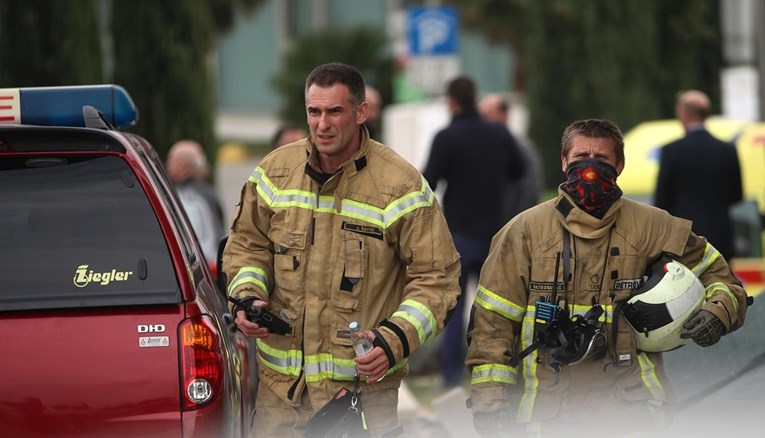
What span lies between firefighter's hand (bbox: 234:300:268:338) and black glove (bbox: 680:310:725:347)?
1.33 m

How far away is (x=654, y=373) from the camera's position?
5.01m

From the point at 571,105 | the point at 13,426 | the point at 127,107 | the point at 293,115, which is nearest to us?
the point at 13,426

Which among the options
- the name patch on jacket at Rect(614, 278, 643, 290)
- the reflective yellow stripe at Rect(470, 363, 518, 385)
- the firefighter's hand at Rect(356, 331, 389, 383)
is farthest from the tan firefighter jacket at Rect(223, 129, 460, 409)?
the name patch on jacket at Rect(614, 278, 643, 290)

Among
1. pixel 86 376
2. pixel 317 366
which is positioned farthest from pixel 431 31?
pixel 86 376

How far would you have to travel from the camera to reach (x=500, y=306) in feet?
16.4

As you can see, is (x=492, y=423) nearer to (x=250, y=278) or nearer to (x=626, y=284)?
(x=626, y=284)

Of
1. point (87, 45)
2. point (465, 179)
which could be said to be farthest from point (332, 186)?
point (87, 45)

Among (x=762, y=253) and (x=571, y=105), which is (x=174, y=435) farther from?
(x=571, y=105)

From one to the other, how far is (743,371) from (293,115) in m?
34.7

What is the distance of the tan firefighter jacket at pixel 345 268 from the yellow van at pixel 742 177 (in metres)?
5.25

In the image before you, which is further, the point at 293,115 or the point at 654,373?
the point at 293,115

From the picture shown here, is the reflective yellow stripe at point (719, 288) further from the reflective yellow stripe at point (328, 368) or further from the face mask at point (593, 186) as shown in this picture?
the reflective yellow stripe at point (328, 368)

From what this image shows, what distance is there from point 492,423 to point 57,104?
206 cm

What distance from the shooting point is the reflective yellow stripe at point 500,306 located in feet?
16.4
